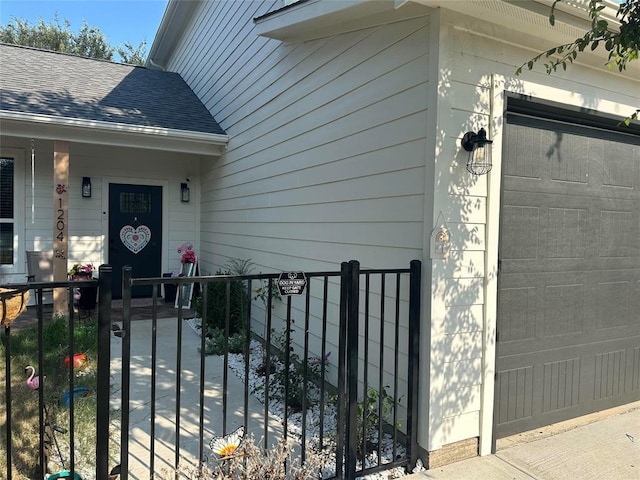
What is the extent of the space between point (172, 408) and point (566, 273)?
10.5ft

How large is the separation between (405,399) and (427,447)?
309 mm

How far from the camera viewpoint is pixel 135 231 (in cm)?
729

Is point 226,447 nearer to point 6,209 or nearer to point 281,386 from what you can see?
point 281,386

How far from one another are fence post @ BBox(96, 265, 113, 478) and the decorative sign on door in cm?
584

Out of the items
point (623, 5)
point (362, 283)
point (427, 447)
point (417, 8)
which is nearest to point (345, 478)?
point (427, 447)

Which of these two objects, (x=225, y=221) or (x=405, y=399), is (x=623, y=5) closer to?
(x=405, y=399)

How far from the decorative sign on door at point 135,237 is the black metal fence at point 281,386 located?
123 inches

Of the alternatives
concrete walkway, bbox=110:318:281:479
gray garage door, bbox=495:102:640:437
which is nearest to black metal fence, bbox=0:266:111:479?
concrete walkway, bbox=110:318:281:479

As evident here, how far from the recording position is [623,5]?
239 centimetres

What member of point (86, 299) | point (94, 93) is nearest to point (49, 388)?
point (86, 299)

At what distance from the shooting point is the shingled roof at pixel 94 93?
18.8 ft

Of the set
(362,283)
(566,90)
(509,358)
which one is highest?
(566,90)

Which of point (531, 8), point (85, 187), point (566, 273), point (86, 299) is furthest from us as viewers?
point (85, 187)

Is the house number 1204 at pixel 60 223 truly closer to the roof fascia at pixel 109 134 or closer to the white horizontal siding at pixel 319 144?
the roof fascia at pixel 109 134
